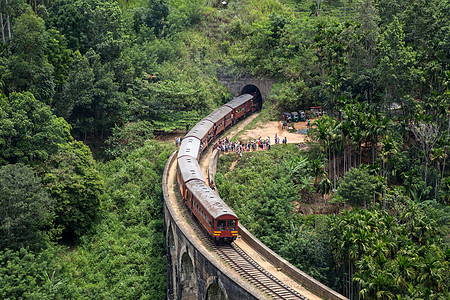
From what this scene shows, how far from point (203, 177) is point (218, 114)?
1699 centimetres

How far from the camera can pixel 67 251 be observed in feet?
142

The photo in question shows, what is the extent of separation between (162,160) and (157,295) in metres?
16.0

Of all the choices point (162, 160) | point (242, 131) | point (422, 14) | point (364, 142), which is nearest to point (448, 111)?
point (364, 142)

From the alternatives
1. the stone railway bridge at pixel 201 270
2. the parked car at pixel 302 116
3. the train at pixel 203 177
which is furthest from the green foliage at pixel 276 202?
the parked car at pixel 302 116

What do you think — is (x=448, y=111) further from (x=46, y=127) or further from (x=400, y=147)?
(x=46, y=127)

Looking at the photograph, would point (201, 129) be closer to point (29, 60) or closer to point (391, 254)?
point (29, 60)

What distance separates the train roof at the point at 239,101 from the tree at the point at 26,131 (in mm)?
23830

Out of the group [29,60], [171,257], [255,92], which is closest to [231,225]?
[171,257]

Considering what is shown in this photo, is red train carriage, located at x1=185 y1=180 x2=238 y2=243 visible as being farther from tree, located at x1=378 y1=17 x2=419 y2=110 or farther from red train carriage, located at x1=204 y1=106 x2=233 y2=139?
tree, located at x1=378 y1=17 x2=419 y2=110

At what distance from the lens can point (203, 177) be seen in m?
42.6

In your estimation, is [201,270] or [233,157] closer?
[201,270]

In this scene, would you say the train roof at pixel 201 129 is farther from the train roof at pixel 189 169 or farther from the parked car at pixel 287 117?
the parked car at pixel 287 117

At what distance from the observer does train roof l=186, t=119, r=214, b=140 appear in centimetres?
5191

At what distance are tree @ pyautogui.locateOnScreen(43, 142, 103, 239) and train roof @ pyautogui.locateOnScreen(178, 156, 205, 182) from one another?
7.38 m
